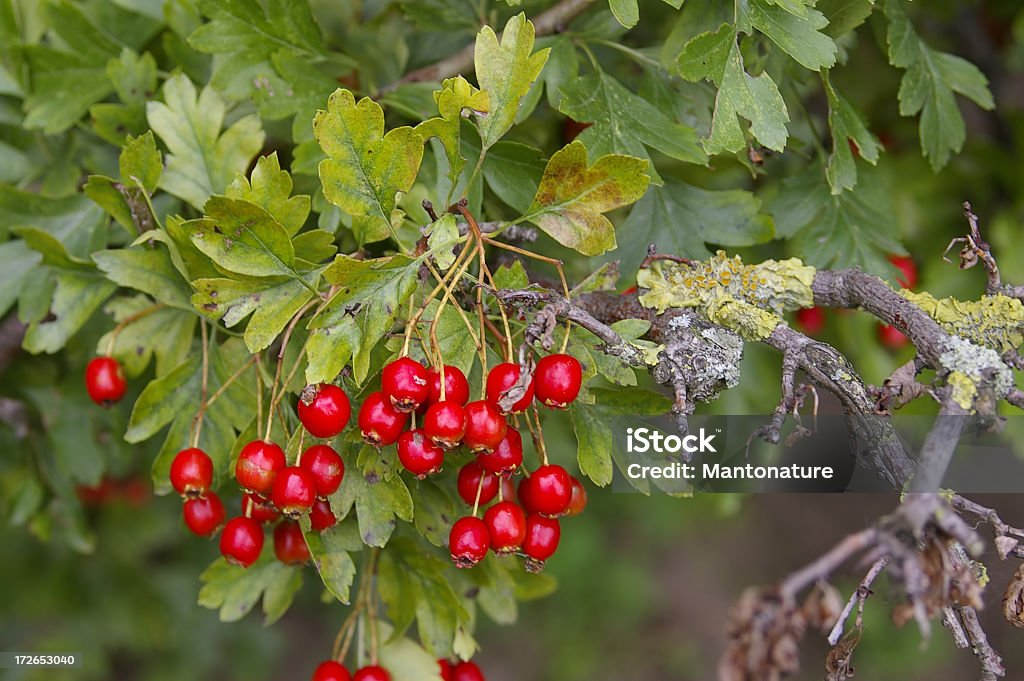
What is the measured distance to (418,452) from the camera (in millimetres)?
1010

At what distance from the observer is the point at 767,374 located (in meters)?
1.81

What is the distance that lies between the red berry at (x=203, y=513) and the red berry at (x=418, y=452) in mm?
370

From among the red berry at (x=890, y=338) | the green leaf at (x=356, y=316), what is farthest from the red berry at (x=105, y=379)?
the red berry at (x=890, y=338)

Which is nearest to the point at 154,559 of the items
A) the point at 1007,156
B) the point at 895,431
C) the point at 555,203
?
the point at 555,203

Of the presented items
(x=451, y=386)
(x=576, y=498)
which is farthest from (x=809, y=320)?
(x=451, y=386)

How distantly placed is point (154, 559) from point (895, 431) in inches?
95.2

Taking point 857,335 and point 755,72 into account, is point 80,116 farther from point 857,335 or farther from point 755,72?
point 857,335

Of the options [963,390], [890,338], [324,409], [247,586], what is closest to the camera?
[963,390]

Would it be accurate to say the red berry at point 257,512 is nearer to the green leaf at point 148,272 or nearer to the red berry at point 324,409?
the red berry at point 324,409

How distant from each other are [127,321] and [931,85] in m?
1.32

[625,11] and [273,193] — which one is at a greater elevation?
[625,11]

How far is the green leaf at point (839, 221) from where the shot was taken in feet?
4.66

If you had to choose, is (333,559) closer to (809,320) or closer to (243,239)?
(243,239)

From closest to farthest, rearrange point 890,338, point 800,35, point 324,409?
point 324,409
point 800,35
point 890,338
